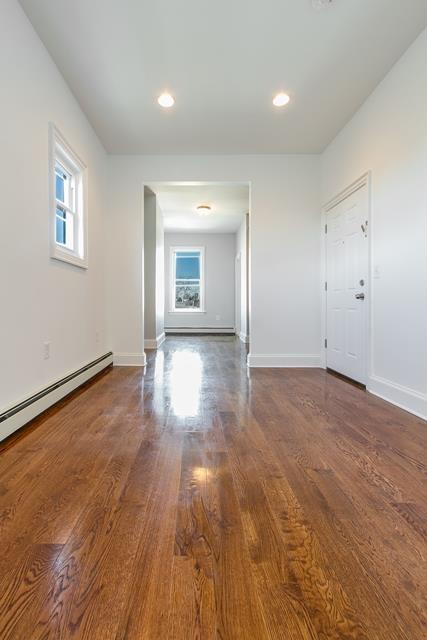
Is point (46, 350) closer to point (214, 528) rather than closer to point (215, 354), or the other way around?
point (214, 528)

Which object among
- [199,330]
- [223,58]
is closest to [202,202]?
[223,58]

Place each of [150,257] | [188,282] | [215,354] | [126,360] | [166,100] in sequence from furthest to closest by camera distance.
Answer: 1. [188,282]
2. [150,257]
3. [215,354]
4. [126,360]
5. [166,100]

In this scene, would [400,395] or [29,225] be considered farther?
[400,395]

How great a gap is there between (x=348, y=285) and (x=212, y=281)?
5914mm

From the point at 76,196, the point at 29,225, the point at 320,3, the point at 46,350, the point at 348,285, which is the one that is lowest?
the point at 46,350

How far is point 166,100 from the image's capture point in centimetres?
309

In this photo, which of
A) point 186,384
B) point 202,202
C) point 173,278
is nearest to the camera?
point 186,384

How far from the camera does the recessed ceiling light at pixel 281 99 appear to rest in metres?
3.04

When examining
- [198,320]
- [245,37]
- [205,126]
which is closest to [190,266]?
[198,320]

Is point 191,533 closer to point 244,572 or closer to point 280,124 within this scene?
point 244,572

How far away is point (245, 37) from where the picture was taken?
2.38 m

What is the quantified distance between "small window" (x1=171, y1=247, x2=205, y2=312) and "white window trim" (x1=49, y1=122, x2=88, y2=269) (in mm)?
5716

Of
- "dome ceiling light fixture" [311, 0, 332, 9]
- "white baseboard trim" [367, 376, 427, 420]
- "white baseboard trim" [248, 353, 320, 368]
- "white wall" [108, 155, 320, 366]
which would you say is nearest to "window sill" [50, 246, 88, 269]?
"white wall" [108, 155, 320, 366]

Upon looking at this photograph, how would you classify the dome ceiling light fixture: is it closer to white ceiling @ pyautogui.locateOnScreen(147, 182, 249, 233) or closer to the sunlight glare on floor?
white ceiling @ pyautogui.locateOnScreen(147, 182, 249, 233)
